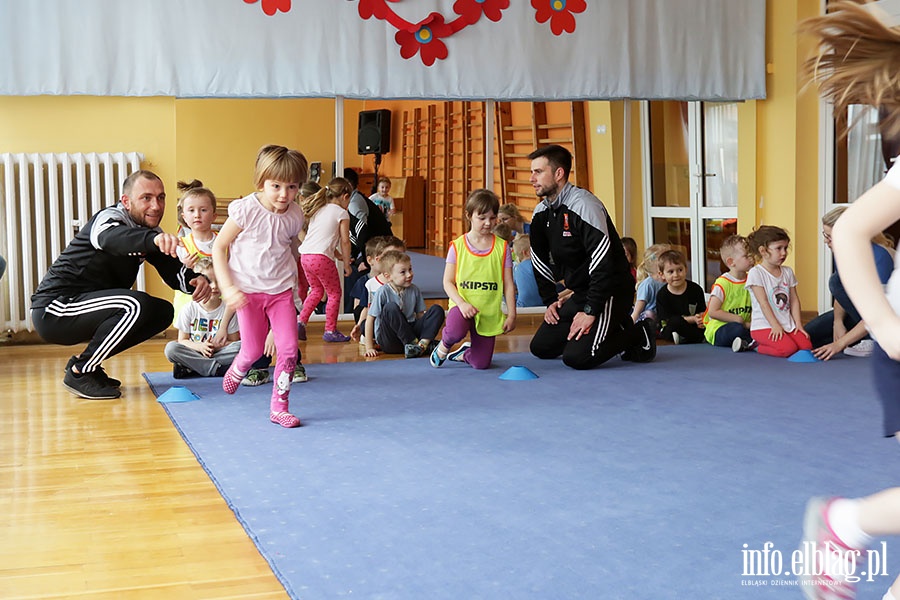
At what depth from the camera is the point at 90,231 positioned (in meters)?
4.38

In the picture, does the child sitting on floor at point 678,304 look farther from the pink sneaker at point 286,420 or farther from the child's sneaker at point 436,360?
the pink sneaker at point 286,420

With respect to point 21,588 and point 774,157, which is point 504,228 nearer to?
point 774,157

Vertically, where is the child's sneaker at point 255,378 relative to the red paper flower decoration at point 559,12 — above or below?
below

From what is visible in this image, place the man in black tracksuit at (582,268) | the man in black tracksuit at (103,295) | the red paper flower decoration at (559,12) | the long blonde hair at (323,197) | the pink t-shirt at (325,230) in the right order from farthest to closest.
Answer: the red paper flower decoration at (559,12), the long blonde hair at (323,197), the pink t-shirt at (325,230), the man in black tracksuit at (582,268), the man in black tracksuit at (103,295)

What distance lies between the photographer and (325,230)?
6184 millimetres

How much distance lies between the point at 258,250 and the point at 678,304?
3.15m

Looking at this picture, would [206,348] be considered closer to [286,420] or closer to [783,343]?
[286,420]

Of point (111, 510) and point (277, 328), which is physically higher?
point (277, 328)

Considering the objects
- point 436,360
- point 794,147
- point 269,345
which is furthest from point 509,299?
point 794,147

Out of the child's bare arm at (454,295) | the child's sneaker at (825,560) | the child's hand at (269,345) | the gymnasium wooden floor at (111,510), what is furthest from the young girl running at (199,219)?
the child's sneaker at (825,560)

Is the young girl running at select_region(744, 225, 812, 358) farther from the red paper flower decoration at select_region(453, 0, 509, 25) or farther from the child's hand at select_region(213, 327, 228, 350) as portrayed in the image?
the child's hand at select_region(213, 327, 228, 350)

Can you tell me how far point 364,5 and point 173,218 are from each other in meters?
1.80

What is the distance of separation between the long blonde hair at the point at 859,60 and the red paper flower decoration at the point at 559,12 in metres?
5.40

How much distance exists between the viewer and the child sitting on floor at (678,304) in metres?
6.09
